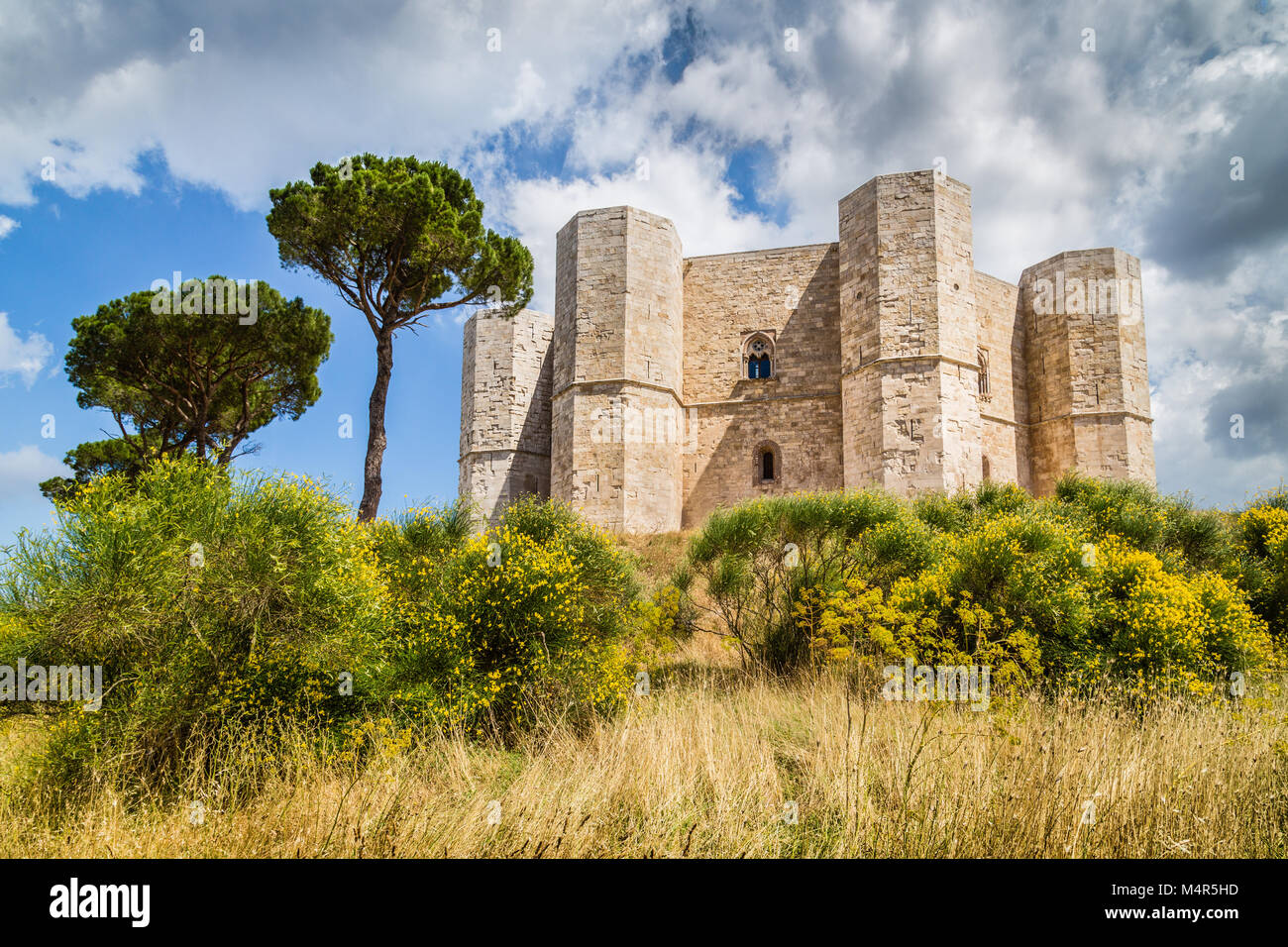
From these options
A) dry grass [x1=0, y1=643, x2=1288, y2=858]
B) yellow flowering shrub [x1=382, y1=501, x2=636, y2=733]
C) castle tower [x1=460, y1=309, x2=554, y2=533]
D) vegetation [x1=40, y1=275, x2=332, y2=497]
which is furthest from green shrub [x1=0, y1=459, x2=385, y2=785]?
castle tower [x1=460, y1=309, x2=554, y2=533]

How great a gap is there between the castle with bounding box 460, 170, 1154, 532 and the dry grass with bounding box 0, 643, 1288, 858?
1080cm

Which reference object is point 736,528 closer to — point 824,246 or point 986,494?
point 986,494

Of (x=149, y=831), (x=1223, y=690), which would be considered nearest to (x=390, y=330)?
(x=149, y=831)

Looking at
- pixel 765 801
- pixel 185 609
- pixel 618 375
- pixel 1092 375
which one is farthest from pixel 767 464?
pixel 185 609

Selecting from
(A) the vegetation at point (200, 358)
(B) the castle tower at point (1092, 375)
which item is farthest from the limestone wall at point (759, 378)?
(A) the vegetation at point (200, 358)

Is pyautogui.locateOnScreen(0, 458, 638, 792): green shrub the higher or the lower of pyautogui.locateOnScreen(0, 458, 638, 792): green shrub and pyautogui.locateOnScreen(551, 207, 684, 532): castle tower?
the lower

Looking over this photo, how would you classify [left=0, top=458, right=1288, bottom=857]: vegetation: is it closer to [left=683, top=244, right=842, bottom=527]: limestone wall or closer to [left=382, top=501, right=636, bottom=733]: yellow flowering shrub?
[left=382, top=501, right=636, bottom=733]: yellow flowering shrub

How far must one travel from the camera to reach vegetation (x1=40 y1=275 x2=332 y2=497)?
13383mm

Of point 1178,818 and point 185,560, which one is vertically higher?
point 185,560

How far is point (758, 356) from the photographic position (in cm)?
1719

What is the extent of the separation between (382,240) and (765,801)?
417 inches

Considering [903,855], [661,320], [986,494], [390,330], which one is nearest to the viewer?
[903,855]

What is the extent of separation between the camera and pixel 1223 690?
5.73 meters

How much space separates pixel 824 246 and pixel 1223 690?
1349cm
